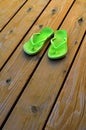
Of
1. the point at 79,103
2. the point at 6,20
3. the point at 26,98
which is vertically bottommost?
the point at 79,103

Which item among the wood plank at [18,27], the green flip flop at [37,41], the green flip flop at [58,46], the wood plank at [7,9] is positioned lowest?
the green flip flop at [58,46]

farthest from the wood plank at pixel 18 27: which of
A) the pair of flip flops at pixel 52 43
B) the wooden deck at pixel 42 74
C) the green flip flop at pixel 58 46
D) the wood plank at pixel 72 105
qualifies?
the wood plank at pixel 72 105

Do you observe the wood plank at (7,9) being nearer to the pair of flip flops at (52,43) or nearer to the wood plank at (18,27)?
the wood plank at (18,27)

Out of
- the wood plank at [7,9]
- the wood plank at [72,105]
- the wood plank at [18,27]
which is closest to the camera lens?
the wood plank at [72,105]

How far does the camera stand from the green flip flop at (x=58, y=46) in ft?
4.68

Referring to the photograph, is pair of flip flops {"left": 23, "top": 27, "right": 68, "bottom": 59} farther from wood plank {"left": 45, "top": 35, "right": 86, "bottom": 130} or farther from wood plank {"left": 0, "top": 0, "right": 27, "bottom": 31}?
wood plank {"left": 0, "top": 0, "right": 27, "bottom": 31}

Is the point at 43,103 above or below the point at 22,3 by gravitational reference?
below

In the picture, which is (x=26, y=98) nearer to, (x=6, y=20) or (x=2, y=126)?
(x=2, y=126)

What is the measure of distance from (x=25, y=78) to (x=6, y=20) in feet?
2.09

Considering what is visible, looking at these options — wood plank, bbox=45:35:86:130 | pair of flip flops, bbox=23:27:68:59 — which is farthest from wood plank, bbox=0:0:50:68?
wood plank, bbox=45:35:86:130

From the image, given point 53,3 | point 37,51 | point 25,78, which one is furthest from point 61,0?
point 25,78

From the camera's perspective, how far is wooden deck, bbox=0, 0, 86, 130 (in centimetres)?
115

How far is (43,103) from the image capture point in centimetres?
121

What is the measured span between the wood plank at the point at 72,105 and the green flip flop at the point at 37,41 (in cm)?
28
